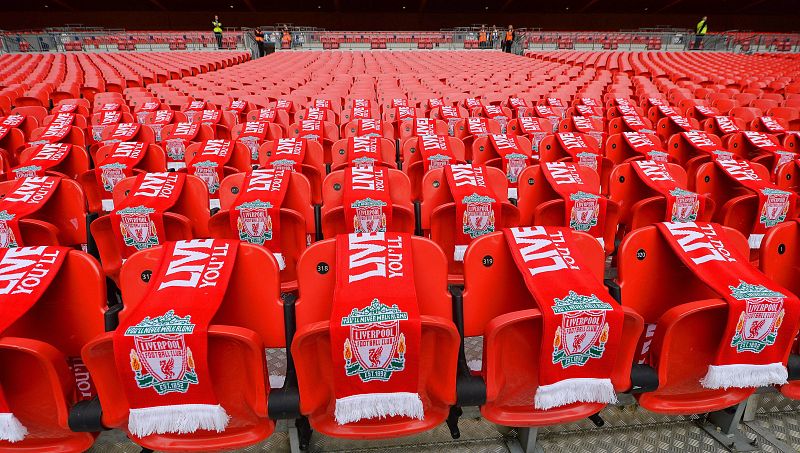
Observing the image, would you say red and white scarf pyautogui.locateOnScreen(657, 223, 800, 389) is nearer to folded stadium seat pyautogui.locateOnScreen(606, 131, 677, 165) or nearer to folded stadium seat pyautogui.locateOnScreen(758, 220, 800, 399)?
folded stadium seat pyautogui.locateOnScreen(758, 220, 800, 399)

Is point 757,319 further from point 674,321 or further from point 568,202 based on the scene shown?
point 568,202

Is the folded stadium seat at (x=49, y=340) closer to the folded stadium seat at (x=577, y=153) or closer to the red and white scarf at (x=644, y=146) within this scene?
the folded stadium seat at (x=577, y=153)

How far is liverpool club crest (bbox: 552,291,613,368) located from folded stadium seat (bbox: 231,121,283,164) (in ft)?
11.9

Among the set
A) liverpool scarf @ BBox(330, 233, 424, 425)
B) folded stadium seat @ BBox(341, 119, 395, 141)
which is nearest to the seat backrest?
liverpool scarf @ BBox(330, 233, 424, 425)

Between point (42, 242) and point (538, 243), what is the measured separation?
2419 mm

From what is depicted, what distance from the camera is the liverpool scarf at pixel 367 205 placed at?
7.69 feet

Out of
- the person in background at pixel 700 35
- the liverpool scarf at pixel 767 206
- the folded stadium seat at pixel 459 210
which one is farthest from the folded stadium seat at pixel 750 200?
the person in background at pixel 700 35

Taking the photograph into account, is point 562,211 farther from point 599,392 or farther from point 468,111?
point 468,111

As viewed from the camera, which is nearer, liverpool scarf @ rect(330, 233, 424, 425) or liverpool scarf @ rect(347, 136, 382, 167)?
liverpool scarf @ rect(330, 233, 424, 425)

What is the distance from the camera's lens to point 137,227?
7.33 ft

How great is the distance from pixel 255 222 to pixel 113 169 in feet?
5.37

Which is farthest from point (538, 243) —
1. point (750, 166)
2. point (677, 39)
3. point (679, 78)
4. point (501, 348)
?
point (677, 39)

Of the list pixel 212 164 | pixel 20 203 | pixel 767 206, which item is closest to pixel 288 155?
pixel 212 164

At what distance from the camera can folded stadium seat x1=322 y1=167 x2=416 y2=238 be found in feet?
7.75
